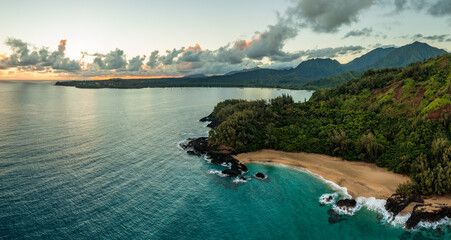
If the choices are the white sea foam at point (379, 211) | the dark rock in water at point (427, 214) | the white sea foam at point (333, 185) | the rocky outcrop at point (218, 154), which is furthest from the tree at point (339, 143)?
the dark rock in water at point (427, 214)

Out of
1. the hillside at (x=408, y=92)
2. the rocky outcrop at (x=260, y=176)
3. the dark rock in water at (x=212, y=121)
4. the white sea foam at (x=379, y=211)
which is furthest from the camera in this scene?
the dark rock in water at (x=212, y=121)

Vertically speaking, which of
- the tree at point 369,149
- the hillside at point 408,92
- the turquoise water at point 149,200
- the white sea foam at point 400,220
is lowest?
the turquoise water at point 149,200

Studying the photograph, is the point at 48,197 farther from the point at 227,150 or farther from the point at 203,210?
the point at 227,150

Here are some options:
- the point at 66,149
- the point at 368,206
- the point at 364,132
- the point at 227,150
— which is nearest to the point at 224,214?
the point at 368,206

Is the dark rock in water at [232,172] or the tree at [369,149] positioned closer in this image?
the dark rock in water at [232,172]

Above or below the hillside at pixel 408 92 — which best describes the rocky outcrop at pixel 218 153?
below

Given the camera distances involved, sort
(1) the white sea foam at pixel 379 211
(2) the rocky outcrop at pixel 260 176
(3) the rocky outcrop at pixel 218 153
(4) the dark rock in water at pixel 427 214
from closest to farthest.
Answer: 1. (1) the white sea foam at pixel 379 211
2. (4) the dark rock in water at pixel 427 214
3. (2) the rocky outcrop at pixel 260 176
4. (3) the rocky outcrop at pixel 218 153

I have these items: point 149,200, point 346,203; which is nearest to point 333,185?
point 346,203

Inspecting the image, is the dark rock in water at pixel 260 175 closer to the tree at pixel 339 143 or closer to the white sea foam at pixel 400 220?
the tree at pixel 339 143
